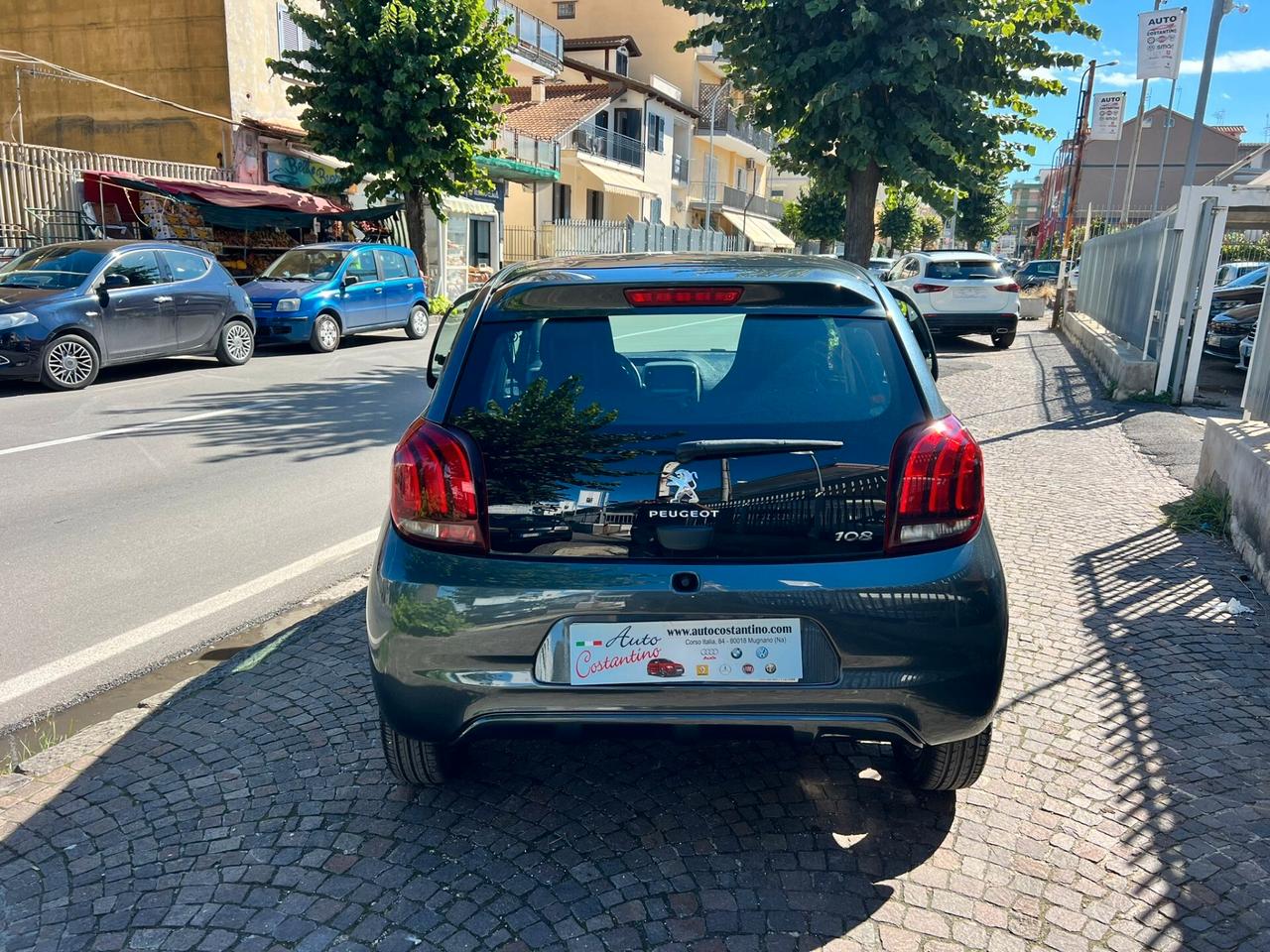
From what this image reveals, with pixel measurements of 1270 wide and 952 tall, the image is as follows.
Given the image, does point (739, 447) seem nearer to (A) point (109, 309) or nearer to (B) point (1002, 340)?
(A) point (109, 309)

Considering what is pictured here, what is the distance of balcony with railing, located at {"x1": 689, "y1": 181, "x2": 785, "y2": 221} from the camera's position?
50031 mm

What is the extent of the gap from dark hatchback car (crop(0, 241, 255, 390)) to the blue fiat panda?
135 centimetres

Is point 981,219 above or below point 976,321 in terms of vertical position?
above

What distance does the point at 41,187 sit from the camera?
1645 cm

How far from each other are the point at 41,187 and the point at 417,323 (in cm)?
661

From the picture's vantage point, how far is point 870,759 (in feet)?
10.9

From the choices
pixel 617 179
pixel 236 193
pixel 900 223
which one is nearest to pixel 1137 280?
pixel 236 193

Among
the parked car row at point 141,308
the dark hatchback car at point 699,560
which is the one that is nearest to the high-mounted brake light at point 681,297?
the dark hatchback car at point 699,560

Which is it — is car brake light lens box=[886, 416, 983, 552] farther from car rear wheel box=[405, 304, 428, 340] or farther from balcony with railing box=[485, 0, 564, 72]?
balcony with railing box=[485, 0, 564, 72]

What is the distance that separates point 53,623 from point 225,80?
2056 cm

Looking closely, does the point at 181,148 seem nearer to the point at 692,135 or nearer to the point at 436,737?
the point at 436,737

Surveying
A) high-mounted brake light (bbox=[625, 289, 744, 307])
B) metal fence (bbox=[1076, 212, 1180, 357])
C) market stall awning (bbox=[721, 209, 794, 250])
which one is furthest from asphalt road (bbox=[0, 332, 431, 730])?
market stall awning (bbox=[721, 209, 794, 250])

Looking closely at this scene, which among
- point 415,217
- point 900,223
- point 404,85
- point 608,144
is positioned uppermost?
point 608,144

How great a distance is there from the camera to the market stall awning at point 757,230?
51.8 meters
